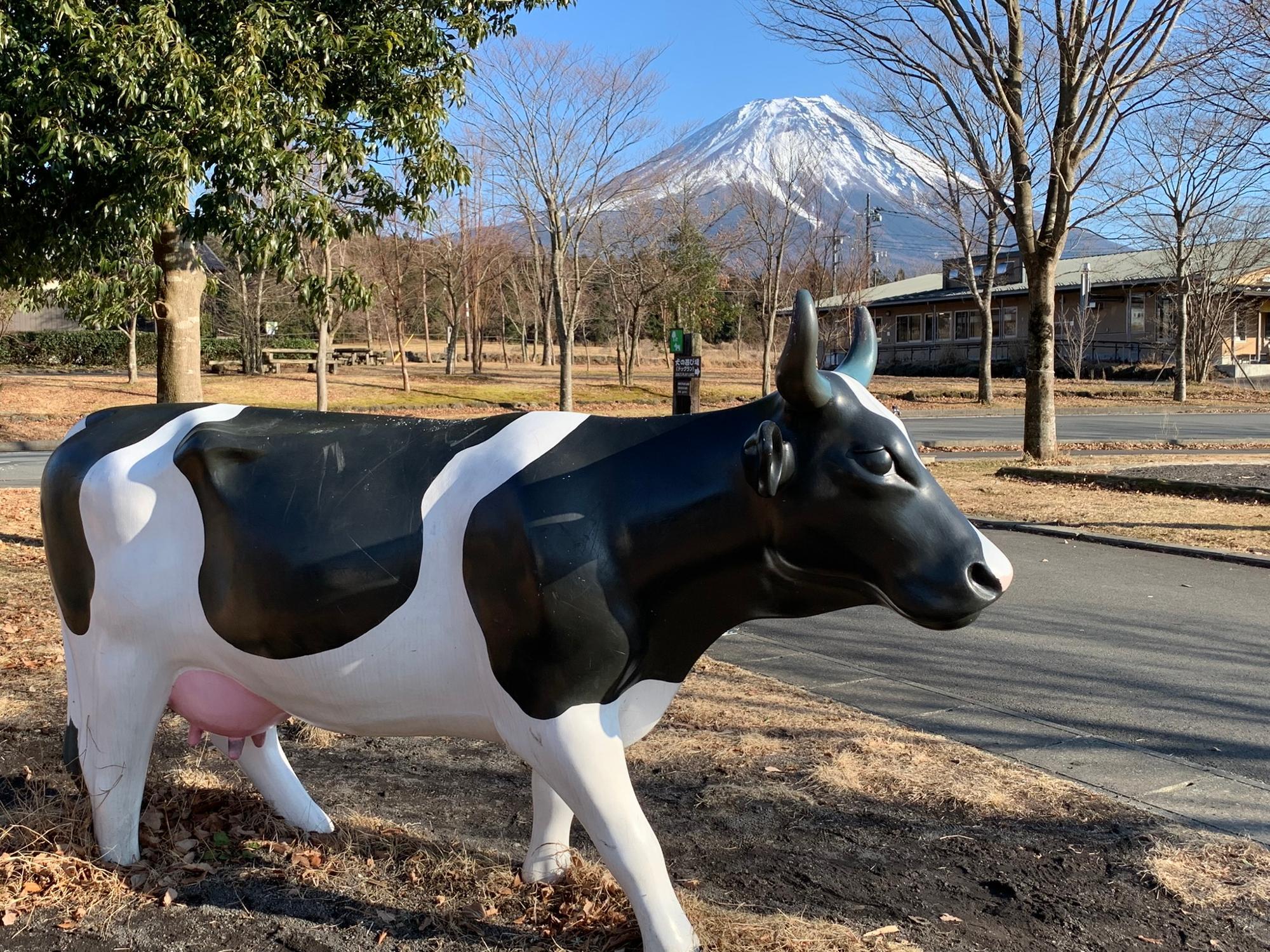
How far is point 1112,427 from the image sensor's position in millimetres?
23562

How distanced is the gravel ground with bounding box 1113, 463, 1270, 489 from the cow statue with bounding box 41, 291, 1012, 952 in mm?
11709

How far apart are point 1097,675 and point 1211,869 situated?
8.10 ft

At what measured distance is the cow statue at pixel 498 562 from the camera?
7.94ft

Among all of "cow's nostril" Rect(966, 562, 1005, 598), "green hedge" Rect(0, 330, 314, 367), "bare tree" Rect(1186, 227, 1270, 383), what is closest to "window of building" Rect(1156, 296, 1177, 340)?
"bare tree" Rect(1186, 227, 1270, 383)

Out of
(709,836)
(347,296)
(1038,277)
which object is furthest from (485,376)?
(709,836)

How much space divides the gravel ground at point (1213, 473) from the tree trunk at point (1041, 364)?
4.35 feet

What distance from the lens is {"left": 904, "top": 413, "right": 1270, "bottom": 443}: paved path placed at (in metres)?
20.9

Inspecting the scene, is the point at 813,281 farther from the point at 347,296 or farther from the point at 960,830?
the point at 960,830

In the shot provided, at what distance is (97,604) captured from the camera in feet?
9.71

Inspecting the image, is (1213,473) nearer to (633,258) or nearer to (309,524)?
(309,524)

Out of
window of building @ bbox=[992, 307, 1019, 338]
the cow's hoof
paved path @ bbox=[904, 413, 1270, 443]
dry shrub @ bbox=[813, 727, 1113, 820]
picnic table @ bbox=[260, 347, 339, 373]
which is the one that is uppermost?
window of building @ bbox=[992, 307, 1019, 338]

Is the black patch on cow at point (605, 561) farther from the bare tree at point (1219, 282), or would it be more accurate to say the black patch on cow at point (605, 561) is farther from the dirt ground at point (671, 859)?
the bare tree at point (1219, 282)

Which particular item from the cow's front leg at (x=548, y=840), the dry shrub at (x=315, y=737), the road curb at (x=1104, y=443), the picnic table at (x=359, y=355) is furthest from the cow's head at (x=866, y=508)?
the picnic table at (x=359, y=355)

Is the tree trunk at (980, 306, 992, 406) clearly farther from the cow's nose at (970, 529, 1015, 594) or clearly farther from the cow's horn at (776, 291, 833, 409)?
the cow's horn at (776, 291, 833, 409)
